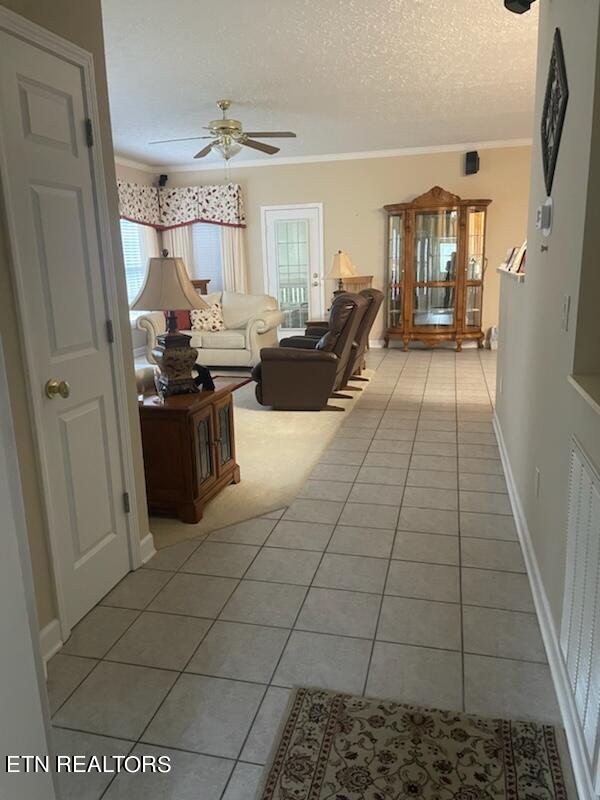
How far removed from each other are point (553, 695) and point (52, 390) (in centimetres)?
190

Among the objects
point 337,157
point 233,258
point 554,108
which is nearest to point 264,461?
point 554,108

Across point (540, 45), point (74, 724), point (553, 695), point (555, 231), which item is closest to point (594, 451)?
point (553, 695)

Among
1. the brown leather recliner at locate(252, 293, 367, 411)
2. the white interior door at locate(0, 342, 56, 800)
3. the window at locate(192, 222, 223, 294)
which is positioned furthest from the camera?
the window at locate(192, 222, 223, 294)

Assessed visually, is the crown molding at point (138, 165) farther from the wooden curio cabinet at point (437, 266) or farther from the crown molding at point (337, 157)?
the wooden curio cabinet at point (437, 266)

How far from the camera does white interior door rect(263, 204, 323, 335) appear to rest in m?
8.43

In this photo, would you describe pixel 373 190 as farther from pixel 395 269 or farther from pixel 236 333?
pixel 236 333

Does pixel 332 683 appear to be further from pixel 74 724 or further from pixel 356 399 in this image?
pixel 356 399

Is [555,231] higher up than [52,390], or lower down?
higher up

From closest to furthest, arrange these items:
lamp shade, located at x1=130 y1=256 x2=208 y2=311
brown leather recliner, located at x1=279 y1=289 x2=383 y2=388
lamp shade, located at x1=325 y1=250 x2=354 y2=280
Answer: lamp shade, located at x1=130 y1=256 x2=208 y2=311 → brown leather recliner, located at x1=279 y1=289 x2=383 y2=388 → lamp shade, located at x1=325 y1=250 x2=354 y2=280

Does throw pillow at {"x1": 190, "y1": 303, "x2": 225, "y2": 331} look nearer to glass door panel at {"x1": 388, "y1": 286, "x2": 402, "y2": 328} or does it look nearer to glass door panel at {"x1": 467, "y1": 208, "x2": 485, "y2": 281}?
glass door panel at {"x1": 388, "y1": 286, "x2": 402, "y2": 328}

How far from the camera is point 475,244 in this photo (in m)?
7.66

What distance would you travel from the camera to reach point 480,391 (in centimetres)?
572

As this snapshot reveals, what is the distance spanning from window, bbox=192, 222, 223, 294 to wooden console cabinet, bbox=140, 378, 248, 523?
5.89m

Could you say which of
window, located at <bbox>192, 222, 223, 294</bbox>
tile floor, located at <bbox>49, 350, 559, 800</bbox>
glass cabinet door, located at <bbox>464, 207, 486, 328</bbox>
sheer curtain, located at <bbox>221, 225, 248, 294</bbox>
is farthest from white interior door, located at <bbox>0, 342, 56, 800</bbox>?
window, located at <bbox>192, 222, 223, 294</bbox>
